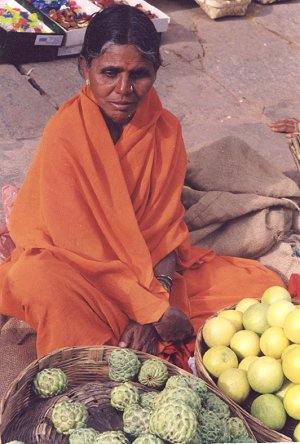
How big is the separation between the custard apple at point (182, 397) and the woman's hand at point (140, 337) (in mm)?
820

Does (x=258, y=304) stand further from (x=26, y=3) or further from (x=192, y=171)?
(x=26, y=3)

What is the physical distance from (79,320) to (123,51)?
1129mm

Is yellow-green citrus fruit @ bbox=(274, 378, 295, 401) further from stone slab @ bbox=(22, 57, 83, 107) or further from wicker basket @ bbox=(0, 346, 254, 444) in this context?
stone slab @ bbox=(22, 57, 83, 107)

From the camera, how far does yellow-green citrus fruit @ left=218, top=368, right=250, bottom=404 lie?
2404 mm

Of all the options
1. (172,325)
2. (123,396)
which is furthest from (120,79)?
(123,396)

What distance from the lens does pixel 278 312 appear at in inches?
101

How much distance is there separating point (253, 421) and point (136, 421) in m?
0.54

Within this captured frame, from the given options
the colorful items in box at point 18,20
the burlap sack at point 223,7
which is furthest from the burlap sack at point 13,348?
the burlap sack at point 223,7

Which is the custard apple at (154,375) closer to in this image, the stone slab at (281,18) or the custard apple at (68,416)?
the custard apple at (68,416)

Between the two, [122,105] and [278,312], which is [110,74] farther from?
[278,312]

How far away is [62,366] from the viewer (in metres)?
2.25

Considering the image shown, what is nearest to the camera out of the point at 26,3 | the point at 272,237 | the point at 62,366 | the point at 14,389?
the point at 14,389

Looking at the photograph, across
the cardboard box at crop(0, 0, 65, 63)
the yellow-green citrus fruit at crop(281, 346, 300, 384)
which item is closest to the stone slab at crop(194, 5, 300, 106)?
the cardboard box at crop(0, 0, 65, 63)

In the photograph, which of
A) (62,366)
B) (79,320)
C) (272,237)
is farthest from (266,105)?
(62,366)
